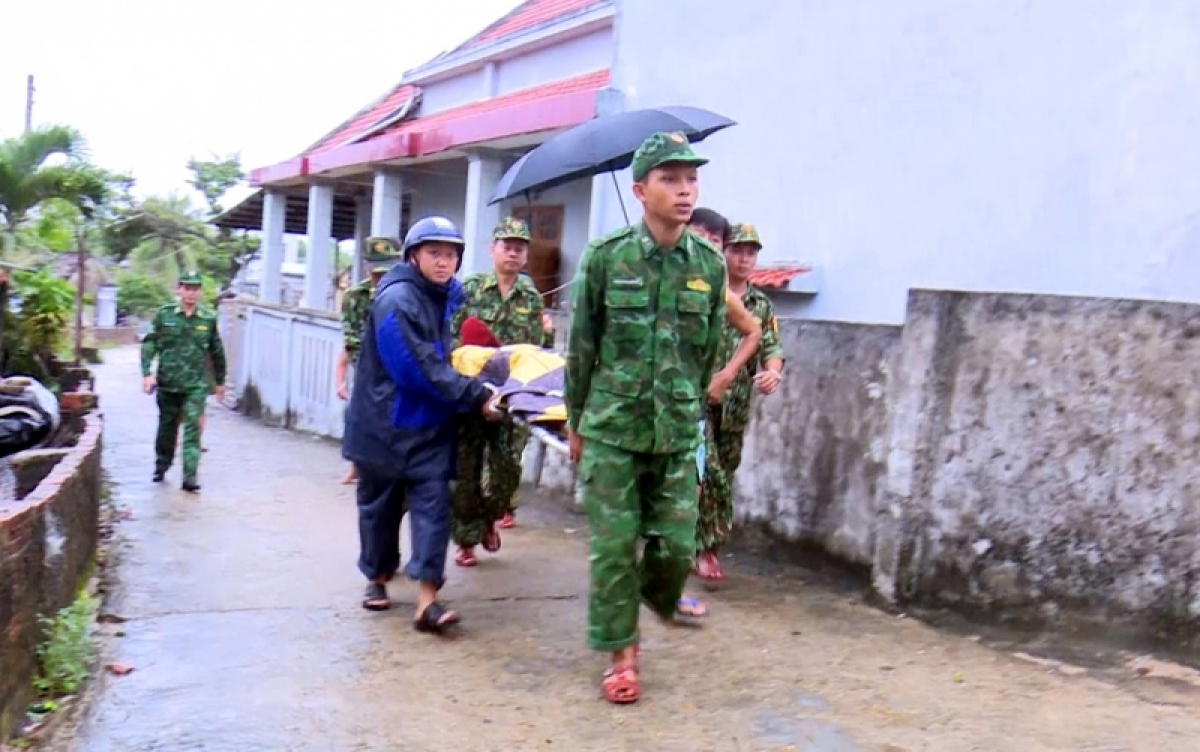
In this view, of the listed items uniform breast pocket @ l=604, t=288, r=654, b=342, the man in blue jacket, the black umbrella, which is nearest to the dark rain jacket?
the man in blue jacket

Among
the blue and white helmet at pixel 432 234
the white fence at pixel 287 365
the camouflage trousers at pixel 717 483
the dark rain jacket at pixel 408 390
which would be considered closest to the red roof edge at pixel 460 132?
Result: the white fence at pixel 287 365

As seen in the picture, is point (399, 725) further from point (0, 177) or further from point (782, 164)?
point (0, 177)

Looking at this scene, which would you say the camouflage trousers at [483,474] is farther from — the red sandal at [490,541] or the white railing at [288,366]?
the white railing at [288,366]

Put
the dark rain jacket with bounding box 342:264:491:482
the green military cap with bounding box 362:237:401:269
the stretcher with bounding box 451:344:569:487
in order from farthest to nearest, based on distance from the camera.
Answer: the green military cap with bounding box 362:237:401:269 < the stretcher with bounding box 451:344:569:487 < the dark rain jacket with bounding box 342:264:491:482

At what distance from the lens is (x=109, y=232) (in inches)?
1267

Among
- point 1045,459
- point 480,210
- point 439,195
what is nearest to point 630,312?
point 1045,459

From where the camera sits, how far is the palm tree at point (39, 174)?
11.4 meters

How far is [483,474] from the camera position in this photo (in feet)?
17.0

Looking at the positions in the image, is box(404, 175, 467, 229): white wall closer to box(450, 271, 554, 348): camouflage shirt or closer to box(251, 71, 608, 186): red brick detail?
box(251, 71, 608, 186): red brick detail

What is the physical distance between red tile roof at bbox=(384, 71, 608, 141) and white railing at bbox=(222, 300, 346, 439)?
8.97ft

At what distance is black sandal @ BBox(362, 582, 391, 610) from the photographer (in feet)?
15.6

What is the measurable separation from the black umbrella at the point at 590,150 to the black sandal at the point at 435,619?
2.41 meters

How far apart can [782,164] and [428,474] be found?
5761 millimetres

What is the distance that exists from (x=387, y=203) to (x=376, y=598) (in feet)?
33.9
